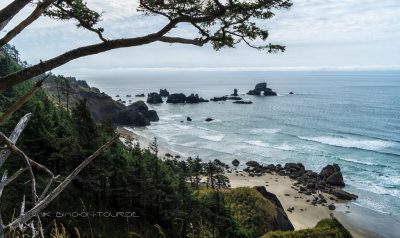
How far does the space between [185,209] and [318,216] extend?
2301 cm

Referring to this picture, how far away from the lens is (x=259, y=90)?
A: 187 m

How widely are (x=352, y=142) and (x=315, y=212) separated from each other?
34.4m

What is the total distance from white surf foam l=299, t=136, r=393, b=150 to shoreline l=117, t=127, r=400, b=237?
21.4 metres

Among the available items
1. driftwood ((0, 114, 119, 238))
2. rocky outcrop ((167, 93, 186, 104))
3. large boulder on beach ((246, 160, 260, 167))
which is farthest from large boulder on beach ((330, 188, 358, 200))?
rocky outcrop ((167, 93, 186, 104))

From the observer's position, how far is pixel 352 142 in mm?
77188

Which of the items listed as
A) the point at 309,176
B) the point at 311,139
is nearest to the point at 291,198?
the point at 309,176

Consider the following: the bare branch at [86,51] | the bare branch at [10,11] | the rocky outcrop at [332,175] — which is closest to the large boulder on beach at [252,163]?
the rocky outcrop at [332,175]

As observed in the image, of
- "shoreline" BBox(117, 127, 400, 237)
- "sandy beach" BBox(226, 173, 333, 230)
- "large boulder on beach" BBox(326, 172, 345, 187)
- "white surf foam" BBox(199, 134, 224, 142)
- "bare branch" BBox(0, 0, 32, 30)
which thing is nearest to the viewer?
"bare branch" BBox(0, 0, 32, 30)

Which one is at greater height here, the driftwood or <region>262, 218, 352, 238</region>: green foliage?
the driftwood

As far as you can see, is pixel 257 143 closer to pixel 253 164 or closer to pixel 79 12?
pixel 253 164

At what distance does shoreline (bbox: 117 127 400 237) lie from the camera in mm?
41281

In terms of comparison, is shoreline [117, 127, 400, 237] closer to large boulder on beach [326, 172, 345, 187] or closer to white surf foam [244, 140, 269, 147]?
large boulder on beach [326, 172, 345, 187]

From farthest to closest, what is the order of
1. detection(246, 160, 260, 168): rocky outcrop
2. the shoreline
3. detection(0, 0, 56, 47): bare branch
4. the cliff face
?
1. the cliff face
2. detection(246, 160, 260, 168): rocky outcrop
3. the shoreline
4. detection(0, 0, 56, 47): bare branch

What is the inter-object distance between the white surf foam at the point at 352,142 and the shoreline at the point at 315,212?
21446 millimetres
